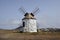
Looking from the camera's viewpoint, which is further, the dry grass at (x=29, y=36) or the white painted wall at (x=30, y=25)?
the white painted wall at (x=30, y=25)

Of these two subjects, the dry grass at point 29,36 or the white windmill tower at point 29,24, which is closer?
the dry grass at point 29,36

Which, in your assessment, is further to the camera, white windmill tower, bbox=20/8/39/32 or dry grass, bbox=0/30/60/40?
white windmill tower, bbox=20/8/39/32

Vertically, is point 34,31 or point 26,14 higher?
point 26,14

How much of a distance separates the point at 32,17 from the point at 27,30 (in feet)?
10.3

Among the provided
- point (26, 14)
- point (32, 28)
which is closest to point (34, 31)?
point (32, 28)

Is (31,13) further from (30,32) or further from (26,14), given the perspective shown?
(30,32)

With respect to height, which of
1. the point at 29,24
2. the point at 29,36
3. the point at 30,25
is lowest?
the point at 29,36

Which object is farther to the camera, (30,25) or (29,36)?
(30,25)

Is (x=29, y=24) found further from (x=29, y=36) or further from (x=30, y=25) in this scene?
(x=29, y=36)

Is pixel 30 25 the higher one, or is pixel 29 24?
pixel 29 24

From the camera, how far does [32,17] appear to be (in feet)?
170

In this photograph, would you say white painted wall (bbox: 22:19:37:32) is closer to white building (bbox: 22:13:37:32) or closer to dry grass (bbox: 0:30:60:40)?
white building (bbox: 22:13:37:32)

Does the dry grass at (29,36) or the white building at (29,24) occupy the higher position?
the white building at (29,24)

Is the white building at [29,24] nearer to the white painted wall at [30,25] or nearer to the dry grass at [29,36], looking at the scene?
the white painted wall at [30,25]
